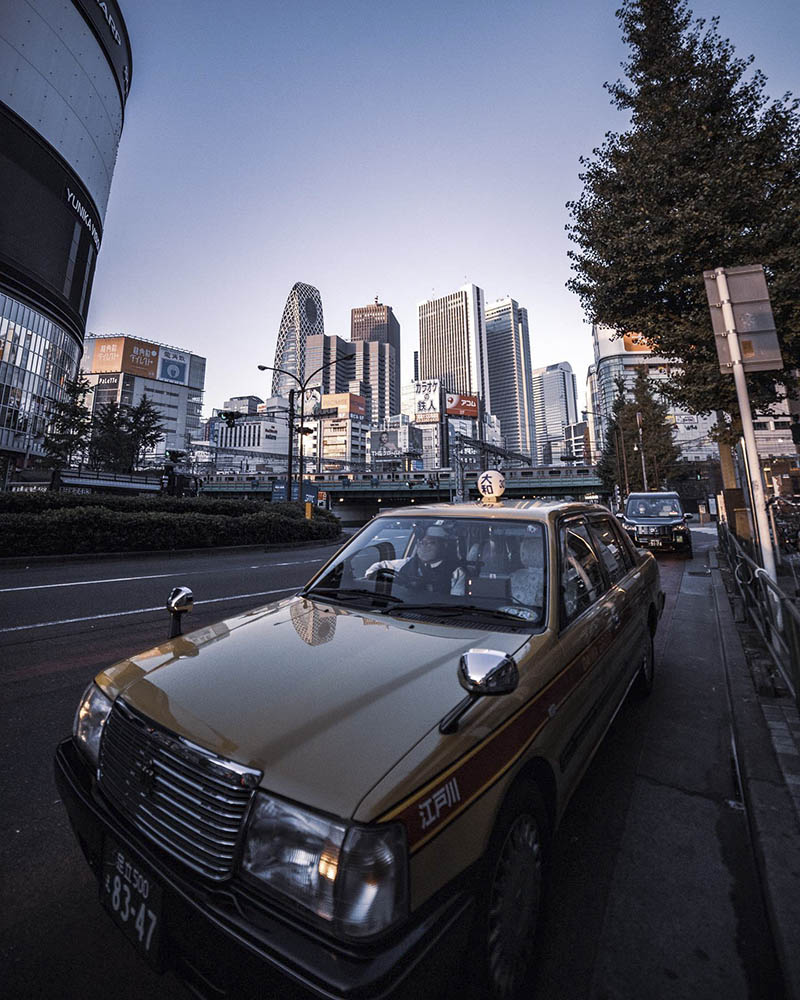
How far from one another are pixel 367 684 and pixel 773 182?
44.5 feet

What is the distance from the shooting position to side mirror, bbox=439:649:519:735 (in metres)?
1.46

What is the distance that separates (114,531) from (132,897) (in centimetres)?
1369

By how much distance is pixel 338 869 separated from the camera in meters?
1.11

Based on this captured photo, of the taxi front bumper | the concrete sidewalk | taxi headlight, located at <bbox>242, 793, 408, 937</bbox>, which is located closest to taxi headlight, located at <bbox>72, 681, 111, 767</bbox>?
the taxi front bumper

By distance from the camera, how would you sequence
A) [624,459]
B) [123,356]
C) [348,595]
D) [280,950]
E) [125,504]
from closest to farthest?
1. [280,950]
2. [348,595]
3. [125,504]
4. [624,459]
5. [123,356]

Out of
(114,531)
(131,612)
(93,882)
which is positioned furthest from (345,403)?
(93,882)

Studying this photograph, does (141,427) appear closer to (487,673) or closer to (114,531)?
(114,531)

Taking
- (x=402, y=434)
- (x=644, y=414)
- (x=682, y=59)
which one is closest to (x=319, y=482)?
(x=644, y=414)

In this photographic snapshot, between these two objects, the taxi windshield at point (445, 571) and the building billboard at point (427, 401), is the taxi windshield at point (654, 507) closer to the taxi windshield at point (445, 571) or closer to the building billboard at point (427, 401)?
the taxi windshield at point (445, 571)

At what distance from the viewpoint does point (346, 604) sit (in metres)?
2.63

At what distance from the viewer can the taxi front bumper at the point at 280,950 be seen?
103 centimetres

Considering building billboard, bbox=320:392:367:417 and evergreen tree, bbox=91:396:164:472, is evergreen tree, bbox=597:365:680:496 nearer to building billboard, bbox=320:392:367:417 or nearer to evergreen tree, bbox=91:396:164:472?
evergreen tree, bbox=91:396:164:472

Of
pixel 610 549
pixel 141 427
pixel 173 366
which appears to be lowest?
pixel 610 549

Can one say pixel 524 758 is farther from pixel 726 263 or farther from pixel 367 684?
pixel 726 263
